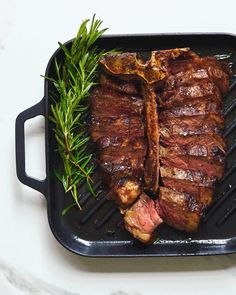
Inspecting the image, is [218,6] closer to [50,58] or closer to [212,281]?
[50,58]

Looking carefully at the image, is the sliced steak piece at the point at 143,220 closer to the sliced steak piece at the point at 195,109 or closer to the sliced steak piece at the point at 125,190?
the sliced steak piece at the point at 125,190

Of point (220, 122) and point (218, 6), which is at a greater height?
point (218, 6)

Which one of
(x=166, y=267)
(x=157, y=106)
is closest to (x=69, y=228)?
(x=166, y=267)

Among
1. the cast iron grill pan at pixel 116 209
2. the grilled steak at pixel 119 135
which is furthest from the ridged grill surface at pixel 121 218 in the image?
the grilled steak at pixel 119 135

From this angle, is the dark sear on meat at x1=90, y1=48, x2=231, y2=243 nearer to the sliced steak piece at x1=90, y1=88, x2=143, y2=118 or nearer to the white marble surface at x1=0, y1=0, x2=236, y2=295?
the sliced steak piece at x1=90, y1=88, x2=143, y2=118

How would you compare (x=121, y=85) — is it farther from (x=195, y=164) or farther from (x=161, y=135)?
(x=195, y=164)

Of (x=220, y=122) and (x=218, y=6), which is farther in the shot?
(x=218, y=6)

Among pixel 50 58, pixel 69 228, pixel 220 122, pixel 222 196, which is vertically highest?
pixel 50 58
